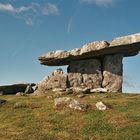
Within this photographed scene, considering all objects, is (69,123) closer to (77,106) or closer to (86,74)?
(77,106)

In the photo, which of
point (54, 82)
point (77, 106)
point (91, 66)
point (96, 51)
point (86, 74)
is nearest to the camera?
point (77, 106)

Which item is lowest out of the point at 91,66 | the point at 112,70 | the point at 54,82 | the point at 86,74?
the point at 54,82

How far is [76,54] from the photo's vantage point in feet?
176

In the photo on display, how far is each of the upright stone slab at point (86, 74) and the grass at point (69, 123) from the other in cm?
1596

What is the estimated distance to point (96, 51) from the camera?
173ft

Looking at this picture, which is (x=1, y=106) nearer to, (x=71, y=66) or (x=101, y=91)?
(x=101, y=91)

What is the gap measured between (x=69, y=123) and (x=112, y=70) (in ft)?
81.4

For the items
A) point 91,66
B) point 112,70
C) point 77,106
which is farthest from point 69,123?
point 91,66

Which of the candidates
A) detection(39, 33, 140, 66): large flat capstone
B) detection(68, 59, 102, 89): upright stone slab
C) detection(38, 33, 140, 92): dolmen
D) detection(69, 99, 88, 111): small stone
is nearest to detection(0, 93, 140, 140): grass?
detection(69, 99, 88, 111): small stone

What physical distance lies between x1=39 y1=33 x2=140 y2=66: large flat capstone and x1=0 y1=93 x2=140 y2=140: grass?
13.5 meters

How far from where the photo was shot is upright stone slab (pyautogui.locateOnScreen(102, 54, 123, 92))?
54031 millimetres

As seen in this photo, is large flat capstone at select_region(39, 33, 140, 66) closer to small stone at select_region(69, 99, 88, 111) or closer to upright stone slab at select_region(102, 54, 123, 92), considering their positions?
upright stone slab at select_region(102, 54, 123, 92)

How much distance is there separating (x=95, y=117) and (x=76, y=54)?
22.5 meters

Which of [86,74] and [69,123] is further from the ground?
[86,74]
